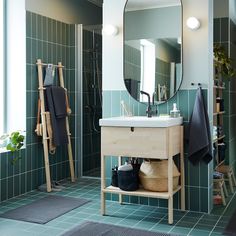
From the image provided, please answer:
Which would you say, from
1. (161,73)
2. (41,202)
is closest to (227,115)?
(161,73)

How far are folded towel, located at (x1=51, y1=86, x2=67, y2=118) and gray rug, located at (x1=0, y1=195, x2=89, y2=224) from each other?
100 centimetres

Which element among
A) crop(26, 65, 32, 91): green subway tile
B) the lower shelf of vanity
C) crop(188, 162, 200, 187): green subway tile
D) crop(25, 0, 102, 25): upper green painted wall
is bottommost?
the lower shelf of vanity

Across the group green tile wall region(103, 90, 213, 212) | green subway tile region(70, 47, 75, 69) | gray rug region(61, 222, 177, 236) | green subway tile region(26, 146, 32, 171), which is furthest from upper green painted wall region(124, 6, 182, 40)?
gray rug region(61, 222, 177, 236)

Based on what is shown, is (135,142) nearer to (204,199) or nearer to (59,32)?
(204,199)

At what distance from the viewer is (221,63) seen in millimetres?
4684

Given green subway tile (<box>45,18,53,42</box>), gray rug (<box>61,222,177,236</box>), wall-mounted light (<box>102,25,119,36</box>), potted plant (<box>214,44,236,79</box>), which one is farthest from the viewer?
green subway tile (<box>45,18,53,42</box>)

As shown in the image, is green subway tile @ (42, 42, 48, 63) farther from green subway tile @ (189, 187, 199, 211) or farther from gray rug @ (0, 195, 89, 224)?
green subway tile @ (189, 187, 199, 211)

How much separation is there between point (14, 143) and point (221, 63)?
8.53ft

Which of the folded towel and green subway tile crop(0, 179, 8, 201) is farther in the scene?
the folded towel

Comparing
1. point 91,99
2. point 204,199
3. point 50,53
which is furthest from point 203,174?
point 50,53

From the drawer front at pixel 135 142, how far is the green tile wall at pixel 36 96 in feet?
4.10

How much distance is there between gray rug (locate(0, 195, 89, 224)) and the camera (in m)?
3.41

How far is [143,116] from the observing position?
3818mm

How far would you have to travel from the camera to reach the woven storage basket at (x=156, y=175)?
3375mm
